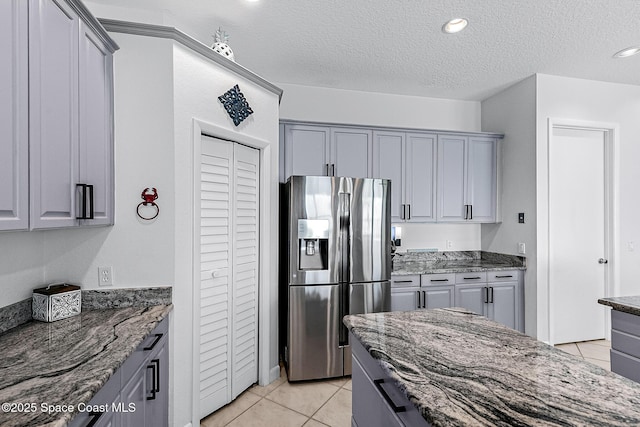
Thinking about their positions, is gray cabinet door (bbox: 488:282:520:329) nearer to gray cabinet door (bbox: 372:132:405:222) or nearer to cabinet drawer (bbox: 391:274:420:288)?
cabinet drawer (bbox: 391:274:420:288)

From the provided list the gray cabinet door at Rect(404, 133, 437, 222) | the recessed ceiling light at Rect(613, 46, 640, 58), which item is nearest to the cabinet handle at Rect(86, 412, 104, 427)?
the gray cabinet door at Rect(404, 133, 437, 222)

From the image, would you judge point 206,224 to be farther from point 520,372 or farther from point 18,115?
point 520,372

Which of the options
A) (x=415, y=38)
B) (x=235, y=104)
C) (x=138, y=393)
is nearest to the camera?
(x=138, y=393)

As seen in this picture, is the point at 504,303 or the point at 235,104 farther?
the point at 504,303

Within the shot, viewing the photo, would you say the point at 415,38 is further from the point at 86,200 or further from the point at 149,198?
the point at 86,200

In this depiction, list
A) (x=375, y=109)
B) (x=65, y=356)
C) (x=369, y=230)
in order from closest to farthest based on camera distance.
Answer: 1. (x=65, y=356)
2. (x=369, y=230)
3. (x=375, y=109)

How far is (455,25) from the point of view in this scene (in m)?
2.56

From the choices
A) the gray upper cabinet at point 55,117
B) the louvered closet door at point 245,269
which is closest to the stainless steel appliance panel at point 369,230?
the louvered closet door at point 245,269

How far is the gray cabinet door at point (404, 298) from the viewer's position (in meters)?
3.24

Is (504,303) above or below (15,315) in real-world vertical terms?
below

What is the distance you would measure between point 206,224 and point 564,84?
3.95 m

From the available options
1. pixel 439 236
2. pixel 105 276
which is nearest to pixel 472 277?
pixel 439 236

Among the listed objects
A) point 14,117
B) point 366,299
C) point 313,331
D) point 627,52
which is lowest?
point 313,331

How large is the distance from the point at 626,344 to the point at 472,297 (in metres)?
1.63
